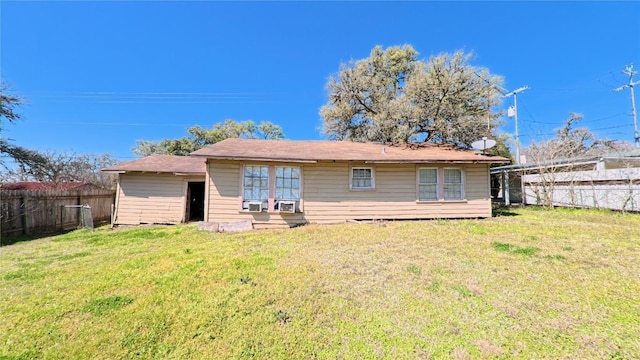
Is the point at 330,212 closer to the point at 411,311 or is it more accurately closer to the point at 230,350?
the point at 411,311

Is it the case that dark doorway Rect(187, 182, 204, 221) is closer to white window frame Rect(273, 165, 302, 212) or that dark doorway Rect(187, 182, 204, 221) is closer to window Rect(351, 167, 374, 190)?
white window frame Rect(273, 165, 302, 212)

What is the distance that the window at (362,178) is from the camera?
9016 mm

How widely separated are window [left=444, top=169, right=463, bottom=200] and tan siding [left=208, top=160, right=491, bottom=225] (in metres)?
0.23

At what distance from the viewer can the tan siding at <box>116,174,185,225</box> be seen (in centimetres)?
1077

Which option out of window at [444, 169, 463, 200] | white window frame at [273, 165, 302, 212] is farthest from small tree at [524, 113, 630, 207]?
white window frame at [273, 165, 302, 212]

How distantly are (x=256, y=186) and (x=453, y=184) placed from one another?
23.5 ft

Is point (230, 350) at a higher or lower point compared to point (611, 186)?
lower

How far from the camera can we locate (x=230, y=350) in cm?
254

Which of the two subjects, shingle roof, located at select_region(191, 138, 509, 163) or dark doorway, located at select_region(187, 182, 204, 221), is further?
dark doorway, located at select_region(187, 182, 204, 221)

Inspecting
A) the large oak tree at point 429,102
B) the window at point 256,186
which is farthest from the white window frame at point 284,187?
the large oak tree at point 429,102

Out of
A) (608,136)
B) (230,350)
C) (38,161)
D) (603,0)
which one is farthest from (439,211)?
(608,136)

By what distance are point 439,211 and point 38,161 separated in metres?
16.7

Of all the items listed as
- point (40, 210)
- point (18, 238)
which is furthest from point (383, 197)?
point (40, 210)

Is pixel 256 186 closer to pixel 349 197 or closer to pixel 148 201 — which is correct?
pixel 349 197
